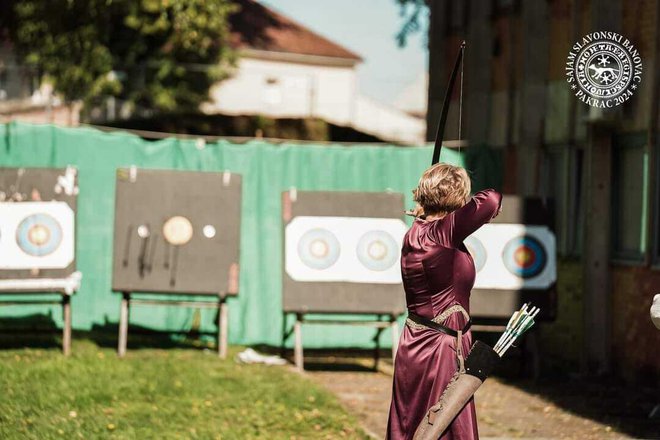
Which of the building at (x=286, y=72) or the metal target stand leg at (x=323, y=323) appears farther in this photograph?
the building at (x=286, y=72)

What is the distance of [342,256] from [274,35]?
126 ft

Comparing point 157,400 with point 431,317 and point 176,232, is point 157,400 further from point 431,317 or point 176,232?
point 431,317

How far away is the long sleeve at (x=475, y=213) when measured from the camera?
540 centimetres

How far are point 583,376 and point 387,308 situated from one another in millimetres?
2122

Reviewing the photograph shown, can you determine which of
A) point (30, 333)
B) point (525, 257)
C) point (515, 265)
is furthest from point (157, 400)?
point (525, 257)

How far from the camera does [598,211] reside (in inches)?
473

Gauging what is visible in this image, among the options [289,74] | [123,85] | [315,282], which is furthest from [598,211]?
[289,74]

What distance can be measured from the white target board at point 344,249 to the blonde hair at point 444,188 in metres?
6.41

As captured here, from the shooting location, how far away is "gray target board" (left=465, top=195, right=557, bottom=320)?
11.9 metres

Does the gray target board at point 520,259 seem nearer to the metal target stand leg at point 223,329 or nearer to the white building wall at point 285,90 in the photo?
the metal target stand leg at point 223,329

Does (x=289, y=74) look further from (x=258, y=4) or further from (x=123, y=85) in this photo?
(x=123, y=85)

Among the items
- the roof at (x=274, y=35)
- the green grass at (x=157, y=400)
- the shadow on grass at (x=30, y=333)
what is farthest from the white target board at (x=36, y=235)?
the roof at (x=274, y=35)

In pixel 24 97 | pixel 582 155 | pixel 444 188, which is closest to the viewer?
pixel 444 188

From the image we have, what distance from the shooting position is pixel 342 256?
40.2ft
